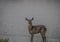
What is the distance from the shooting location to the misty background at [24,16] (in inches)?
81.5

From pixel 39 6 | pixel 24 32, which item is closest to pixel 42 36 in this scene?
pixel 24 32

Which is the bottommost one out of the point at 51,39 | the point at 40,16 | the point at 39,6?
the point at 51,39

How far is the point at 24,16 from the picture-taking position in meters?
2.10

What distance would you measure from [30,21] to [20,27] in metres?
0.18

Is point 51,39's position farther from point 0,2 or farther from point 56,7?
point 0,2

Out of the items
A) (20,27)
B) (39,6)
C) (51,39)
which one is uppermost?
(39,6)

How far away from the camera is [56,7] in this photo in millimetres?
2076

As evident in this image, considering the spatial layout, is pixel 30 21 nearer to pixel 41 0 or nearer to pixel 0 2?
pixel 41 0

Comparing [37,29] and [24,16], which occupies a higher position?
[24,16]

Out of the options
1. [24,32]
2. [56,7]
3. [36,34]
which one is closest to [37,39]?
[36,34]

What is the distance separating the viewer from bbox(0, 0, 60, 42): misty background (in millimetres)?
2069

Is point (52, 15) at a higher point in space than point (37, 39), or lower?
higher

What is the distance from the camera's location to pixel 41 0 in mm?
2098

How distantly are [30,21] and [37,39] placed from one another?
27 centimetres
